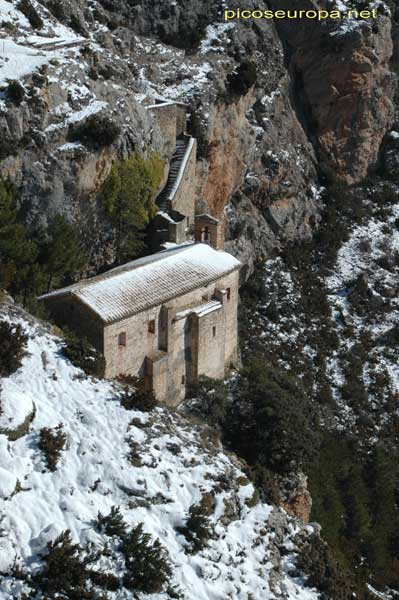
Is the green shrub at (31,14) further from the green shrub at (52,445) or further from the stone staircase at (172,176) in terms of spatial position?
the green shrub at (52,445)

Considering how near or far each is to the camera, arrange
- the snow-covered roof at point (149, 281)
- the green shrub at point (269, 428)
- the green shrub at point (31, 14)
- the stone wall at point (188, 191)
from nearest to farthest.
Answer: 1. the snow-covered roof at point (149, 281)
2. the green shrub at point (269, 428)
3. the stone wall at point (188, 191)
4. the green shrub at point (31, 14)

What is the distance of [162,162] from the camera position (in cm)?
3709

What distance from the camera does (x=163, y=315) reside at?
2700cm

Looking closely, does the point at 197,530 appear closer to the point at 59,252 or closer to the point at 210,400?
the point at 210,400

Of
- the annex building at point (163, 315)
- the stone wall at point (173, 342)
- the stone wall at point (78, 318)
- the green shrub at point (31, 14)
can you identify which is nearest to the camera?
the stone wall at point (78, 318)

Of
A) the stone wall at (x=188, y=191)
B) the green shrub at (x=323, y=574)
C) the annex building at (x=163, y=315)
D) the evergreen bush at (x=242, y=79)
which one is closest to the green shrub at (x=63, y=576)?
the green shrub at (x=323, y=574)

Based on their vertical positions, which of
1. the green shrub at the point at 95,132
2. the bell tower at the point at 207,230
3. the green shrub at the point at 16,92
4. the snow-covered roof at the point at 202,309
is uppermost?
the green shrub at the point at 16,92

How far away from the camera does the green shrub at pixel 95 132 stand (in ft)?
102

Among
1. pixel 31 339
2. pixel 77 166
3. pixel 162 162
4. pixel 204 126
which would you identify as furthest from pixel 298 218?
pixel 31 339

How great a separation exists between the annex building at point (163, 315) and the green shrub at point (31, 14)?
17180mm

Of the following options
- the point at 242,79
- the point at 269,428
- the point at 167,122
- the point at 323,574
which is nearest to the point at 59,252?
the point at 269,428

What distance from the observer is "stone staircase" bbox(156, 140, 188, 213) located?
36750mm

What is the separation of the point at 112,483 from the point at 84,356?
4804 mm

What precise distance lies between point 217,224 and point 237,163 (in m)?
14.0
